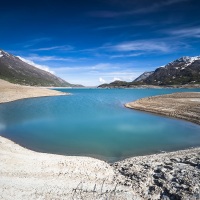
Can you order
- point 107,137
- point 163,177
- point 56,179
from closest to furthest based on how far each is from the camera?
point 163,177 → point 56,179 → point 107,137

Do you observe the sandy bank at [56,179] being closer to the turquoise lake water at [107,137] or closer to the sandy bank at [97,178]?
the sandy bank at [97,178]

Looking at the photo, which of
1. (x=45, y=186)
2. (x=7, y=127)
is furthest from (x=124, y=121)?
(x=45, y=186)

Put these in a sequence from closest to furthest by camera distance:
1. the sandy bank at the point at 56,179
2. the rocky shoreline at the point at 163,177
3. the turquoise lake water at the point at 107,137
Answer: the rocky shoreline at the point at 163,177
the sandy bank at the point at 56,179
the turquoise lake water at the point at 107,137

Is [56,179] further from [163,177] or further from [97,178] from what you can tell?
[163,177]

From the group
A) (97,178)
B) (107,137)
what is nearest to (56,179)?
(97,178)

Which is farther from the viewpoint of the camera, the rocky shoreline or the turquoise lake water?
the turquoise lake water

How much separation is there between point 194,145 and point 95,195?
15.8 m

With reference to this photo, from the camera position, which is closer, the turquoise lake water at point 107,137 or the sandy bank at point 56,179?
the sandy bank at point 56,179

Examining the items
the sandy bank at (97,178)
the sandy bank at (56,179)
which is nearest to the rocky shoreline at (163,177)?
the sandy bank at (97,178)

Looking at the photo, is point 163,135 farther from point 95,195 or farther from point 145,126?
point 95,195

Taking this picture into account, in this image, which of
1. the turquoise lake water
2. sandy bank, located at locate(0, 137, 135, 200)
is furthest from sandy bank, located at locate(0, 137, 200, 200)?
the turquoise lake water

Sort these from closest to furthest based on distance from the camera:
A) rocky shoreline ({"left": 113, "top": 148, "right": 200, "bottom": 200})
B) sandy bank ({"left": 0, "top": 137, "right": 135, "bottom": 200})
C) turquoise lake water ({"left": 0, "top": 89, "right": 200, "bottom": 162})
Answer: rocky shoreline ({"left": 113, "top": 148, "right": 200, "bottom": 200}) < sandy bank ({"left": 0, "top": 137, "right": 135, "bottom": 200}) < turquoise lake water ({"left": 0, "top": 89, "right": 200, "bottom": 162})

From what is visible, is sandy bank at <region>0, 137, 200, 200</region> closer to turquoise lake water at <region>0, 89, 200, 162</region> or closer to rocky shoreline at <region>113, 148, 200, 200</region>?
rocky shoreline at <region>113, 148, 200, 200</region>

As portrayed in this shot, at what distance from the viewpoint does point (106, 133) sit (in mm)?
31719
